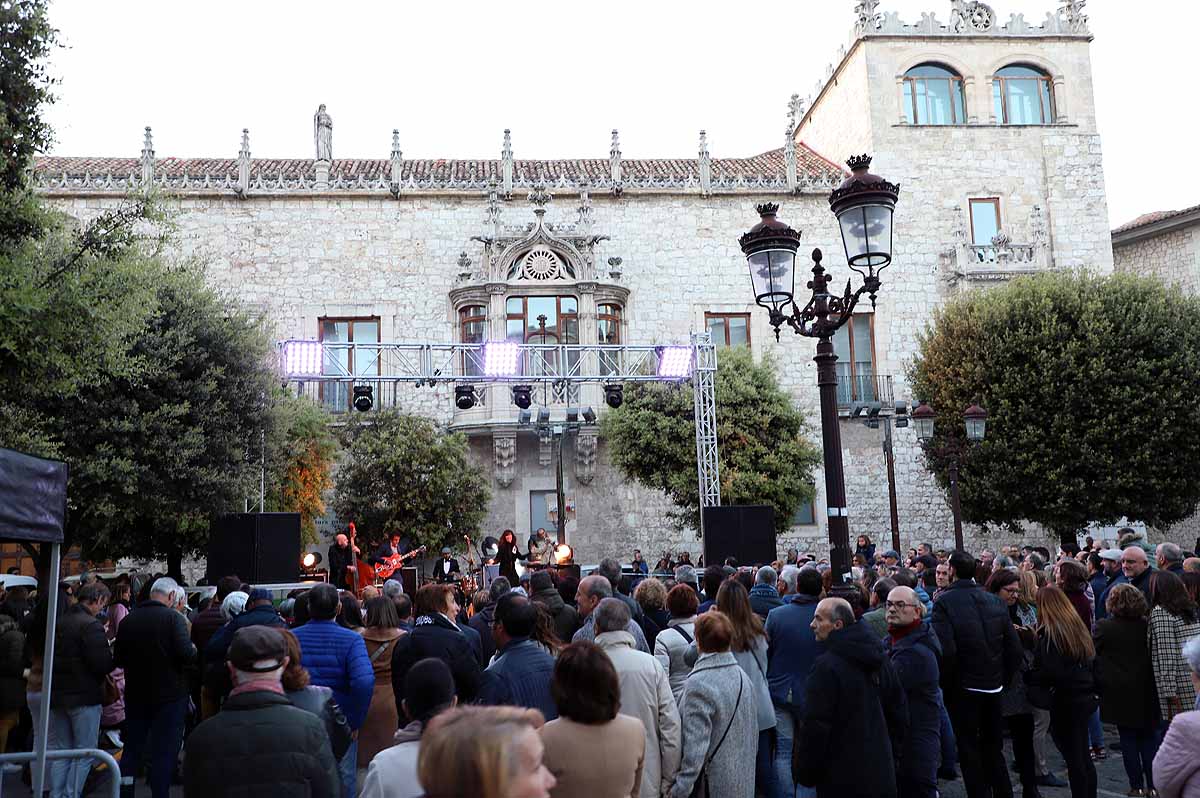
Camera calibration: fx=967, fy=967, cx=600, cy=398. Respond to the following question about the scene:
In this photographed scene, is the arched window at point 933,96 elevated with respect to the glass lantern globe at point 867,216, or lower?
elevated

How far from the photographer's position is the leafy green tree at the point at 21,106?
25.6ft

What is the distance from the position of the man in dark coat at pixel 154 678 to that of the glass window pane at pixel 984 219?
25720mm

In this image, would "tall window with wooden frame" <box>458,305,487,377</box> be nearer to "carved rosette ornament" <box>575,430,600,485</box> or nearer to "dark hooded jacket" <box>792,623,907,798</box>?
"carved rosette ornament" <box>575,430,600,485</box>

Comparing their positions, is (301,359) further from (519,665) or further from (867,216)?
(519,665)

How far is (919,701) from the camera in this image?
19.5 feet

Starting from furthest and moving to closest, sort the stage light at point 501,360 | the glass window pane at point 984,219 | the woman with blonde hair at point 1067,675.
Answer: the glass window pane at point 984,219
the stage light at point 501,360
the woman with blonde hair at point 1067,675

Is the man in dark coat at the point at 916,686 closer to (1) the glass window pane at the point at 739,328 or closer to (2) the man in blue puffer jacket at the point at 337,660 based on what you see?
(2) the man in blue puffer jacket at the point at 337,660

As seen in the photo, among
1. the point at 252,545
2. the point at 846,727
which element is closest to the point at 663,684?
the point at 846,727

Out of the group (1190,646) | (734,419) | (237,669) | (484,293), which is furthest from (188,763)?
(484,293)

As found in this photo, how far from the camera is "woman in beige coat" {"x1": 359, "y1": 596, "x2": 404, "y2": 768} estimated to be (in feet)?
20.9

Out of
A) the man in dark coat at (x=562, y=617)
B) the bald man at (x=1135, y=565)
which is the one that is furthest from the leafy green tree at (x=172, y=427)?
the bald man at (x=1135, y=565)

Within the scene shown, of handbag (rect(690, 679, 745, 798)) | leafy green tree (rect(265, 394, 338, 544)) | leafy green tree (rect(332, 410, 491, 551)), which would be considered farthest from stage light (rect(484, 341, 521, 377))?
handbag (rect(690, 679, 745, 798))

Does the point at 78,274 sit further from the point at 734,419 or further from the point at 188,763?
the point at 734,419

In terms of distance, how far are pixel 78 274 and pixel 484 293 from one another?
57.4 feet
